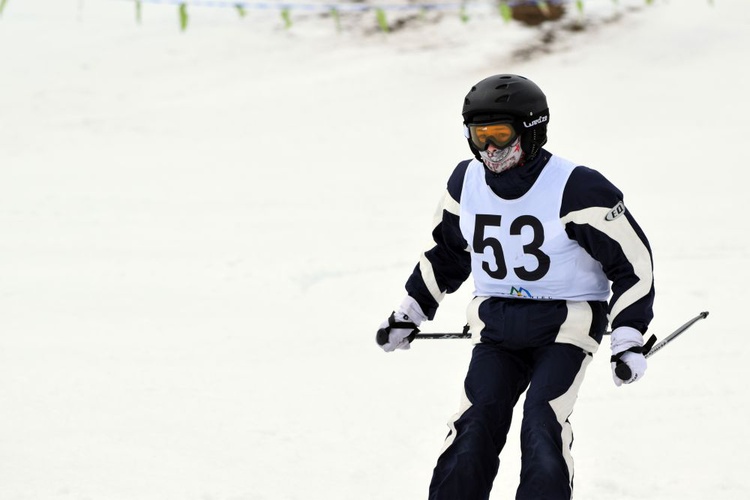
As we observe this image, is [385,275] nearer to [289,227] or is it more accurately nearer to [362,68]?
[289,227]

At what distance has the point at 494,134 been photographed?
3701mm

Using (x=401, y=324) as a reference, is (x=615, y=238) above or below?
above

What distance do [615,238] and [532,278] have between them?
34 cm

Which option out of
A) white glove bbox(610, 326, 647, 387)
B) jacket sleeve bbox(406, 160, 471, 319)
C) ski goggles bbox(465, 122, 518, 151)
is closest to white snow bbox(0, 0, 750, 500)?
jacket sleeve bbox(406, 160, 471, 319)

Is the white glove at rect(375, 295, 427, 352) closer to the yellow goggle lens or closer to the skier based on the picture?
the skier

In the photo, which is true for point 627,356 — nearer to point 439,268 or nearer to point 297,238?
point 439,268

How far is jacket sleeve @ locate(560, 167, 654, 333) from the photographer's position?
11.9ft

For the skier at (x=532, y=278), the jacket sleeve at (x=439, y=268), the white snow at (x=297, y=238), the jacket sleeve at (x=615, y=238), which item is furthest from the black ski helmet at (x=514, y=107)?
the white snow at (x=297, y=238)

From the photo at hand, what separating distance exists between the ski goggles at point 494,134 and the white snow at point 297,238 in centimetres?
175

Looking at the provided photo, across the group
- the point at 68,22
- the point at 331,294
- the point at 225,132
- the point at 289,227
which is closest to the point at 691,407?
the point at 331,294

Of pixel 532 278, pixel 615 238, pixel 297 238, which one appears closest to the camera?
pixel 615 238

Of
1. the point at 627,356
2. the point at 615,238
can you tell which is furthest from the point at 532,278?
the point at 627,356

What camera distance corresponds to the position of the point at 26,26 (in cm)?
1413

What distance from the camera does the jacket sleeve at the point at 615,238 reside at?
3639 millimetres
